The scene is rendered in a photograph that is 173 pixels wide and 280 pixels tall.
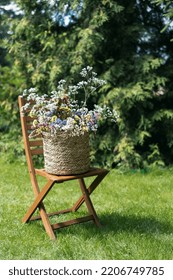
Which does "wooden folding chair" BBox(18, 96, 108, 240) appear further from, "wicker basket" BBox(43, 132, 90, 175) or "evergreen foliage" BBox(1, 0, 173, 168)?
"evergreen foliage" BBox(1, 0, 173, 168)

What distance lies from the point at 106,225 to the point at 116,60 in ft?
11.2

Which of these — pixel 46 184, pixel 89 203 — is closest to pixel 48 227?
pixel 46 184

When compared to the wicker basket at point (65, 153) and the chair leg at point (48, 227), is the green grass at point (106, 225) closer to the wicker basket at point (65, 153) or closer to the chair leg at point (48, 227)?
the chair leg at point (48, 227)

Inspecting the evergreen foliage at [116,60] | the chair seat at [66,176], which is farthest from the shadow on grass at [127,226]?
the evergreen foliage at [116,60]

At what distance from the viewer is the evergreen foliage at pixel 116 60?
5887 millimetres

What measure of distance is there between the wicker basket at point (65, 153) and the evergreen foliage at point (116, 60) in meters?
2.70

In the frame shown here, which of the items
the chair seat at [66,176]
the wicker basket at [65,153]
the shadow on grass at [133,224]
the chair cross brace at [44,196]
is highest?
the wicker basket at [65,153]

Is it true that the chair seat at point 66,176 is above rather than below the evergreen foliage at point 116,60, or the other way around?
below

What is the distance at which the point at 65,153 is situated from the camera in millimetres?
3166

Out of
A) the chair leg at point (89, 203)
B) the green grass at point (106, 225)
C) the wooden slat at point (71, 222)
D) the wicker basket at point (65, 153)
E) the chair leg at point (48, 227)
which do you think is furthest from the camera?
the chair leg at point (89, 203)

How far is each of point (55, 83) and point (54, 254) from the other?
3816mm

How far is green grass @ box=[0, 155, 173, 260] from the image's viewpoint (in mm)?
3016

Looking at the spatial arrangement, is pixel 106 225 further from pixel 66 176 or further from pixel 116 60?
pixel 116 60
